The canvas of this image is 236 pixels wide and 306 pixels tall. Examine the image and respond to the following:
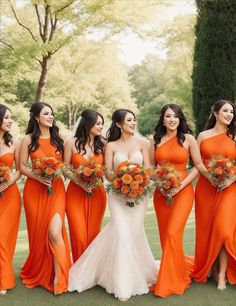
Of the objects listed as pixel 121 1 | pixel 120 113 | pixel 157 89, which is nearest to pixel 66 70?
pixel 121 1

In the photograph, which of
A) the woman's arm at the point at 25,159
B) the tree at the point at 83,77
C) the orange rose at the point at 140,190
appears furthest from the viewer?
the tree at the point at 83,77

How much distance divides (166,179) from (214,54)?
39.5 feet

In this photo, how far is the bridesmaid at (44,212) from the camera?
686 cm

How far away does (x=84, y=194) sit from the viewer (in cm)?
732

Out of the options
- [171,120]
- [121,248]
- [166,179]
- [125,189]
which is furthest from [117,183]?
[171,120]

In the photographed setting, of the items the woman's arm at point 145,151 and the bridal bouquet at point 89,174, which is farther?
the woman's arm at point 145,151

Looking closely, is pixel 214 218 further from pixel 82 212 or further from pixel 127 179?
pixel 82 212

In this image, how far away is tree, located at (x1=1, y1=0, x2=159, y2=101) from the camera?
18.7 m

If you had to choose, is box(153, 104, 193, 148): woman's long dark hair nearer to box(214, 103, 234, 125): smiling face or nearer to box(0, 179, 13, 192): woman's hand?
box(214, 103, 234, 125): smiling face

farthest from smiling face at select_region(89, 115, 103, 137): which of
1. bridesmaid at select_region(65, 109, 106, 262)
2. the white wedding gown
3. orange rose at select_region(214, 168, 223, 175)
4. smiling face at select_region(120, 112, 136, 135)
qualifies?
orange rose at select_region(214, 168, 223, 175)

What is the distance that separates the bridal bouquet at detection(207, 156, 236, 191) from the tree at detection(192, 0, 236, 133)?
10.9 m

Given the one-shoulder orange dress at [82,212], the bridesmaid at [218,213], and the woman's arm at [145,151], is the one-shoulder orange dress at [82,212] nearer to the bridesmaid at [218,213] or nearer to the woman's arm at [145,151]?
the woman's arm at [145,151]

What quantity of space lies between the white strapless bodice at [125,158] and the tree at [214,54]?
1085cm

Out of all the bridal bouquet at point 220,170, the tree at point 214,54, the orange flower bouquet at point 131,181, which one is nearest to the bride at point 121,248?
the orange flower bouquet at point 131,181
